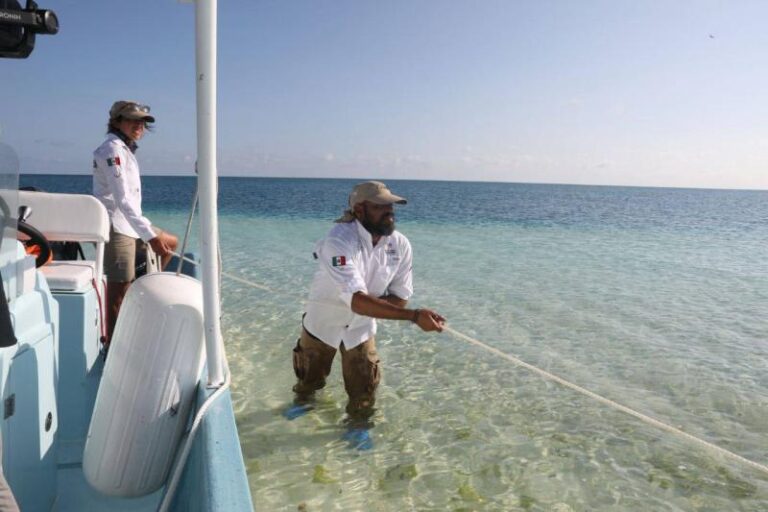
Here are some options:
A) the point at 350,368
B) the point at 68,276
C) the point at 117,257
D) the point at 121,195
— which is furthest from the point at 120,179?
the point at 350,368

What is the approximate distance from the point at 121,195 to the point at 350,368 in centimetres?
200

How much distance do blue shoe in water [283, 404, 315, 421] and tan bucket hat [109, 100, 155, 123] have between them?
2.51 meters

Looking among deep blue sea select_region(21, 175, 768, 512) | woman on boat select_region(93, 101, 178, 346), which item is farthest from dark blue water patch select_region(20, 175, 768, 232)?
woman on boat select_region(93, 101, 178, 346)

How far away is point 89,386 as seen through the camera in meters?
3.21

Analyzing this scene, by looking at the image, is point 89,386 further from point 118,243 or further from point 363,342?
point 363,342

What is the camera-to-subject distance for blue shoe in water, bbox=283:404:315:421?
445 centimetres

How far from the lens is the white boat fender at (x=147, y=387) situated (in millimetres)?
2193

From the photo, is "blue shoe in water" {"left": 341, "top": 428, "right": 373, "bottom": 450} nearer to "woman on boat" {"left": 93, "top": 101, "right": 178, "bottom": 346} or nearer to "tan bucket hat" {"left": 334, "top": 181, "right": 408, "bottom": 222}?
"tan bucket hat" {"left": 334, "top": 181, "right": 408, "bottom": 222}

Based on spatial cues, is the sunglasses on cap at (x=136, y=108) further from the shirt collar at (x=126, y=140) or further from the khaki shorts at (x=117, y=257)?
the khaki shorts at (x=117, y=257)

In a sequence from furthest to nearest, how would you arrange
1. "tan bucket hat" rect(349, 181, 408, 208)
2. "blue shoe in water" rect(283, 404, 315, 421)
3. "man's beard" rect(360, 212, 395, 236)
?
"blue shoe in water" rect(283, 404, 315, 421), "man's beard" rect(360, 212, 395, 236), "tan bucket hat" rect(349, 181, 408, 208)

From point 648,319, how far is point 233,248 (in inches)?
478

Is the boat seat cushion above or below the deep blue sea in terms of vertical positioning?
above

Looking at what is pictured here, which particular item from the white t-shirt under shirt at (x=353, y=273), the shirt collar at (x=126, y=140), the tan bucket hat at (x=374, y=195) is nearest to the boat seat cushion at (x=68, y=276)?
the shirt collar at (x=126, y=140)

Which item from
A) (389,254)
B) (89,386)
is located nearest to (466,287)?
(389,254)
